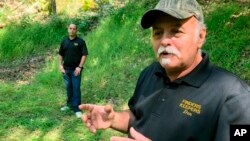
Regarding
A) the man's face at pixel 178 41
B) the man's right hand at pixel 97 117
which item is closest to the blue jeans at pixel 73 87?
the man's right hand at pixel 97 117

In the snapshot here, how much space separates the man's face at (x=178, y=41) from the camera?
1.99m

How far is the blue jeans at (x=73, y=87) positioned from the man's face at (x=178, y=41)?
19.5 feet

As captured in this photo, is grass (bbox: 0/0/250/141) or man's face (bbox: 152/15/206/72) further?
grass (bbox: 0/0/250/141)

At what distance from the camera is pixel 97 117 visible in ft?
7.61

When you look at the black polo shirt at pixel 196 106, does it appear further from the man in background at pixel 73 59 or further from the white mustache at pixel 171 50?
the man in background at pixel 73 59

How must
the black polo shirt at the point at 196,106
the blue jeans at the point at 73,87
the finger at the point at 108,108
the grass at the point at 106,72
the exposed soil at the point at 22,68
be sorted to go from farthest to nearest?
1. the exposed soil at the point at 22,68
2. the blue jeans at the point at 73,87
3. the grass at the point at 106,72
4. the finger at the point at 108,108
5. the black polo shirt at the point at 196,106

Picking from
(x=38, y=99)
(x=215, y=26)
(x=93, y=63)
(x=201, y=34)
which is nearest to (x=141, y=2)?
(x=93, y=63)

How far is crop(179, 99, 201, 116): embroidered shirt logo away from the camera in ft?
6.19

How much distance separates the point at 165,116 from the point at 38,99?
761 centimetres

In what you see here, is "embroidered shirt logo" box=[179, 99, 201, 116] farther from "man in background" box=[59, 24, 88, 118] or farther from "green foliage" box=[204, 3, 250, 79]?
"man in background" box=[59, 24, 88, 118]

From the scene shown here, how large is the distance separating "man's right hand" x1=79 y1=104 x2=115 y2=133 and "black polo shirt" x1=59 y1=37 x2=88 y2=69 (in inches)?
216

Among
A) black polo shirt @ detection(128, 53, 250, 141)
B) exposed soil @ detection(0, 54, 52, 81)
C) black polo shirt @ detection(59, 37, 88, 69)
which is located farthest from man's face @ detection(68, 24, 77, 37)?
black polo shirt @ detection(128, 53, 250, 141)

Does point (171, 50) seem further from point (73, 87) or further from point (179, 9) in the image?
point (73, 87)

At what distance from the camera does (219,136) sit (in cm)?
181
